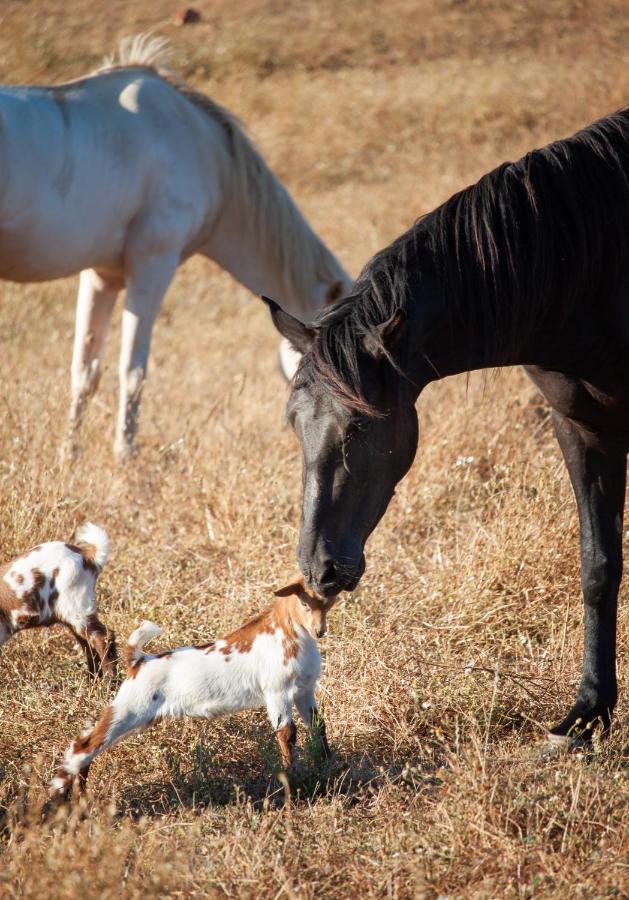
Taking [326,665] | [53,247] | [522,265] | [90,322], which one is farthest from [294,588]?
[90,322]

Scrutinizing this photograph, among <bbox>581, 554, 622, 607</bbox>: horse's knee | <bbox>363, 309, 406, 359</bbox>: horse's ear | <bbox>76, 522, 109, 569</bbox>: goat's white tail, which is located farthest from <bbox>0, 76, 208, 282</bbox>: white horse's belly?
<bbox>581, 554, 622, 607</bbox>: horse's knee

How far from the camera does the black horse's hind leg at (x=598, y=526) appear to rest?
123 inches

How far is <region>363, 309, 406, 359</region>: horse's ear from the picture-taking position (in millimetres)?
2406

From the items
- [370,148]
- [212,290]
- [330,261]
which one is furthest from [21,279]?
[370,148]

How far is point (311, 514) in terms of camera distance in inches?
97.0

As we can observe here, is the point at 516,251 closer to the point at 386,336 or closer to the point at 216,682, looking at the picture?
the point at 386,336

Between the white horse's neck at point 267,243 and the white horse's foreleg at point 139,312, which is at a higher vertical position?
the white horse's neck at point 267,243

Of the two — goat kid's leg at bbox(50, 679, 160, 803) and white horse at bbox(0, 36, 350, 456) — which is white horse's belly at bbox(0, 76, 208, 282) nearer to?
white horse at bbox(0, 36, 350, 456)

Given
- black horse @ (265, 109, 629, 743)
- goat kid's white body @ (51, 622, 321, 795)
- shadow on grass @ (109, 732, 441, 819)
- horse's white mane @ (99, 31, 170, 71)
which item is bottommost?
shadow on grass @ (109, 732, 441, 819)

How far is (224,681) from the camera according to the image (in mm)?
2658

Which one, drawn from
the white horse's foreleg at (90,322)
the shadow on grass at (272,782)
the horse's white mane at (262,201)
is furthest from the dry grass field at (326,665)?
the horse's white mane at (262,201)

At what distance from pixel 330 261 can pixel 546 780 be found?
14.5 ft

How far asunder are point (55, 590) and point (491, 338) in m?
1.59

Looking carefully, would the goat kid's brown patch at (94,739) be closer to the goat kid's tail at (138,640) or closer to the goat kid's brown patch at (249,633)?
the goat kid's tail at (138,640)
